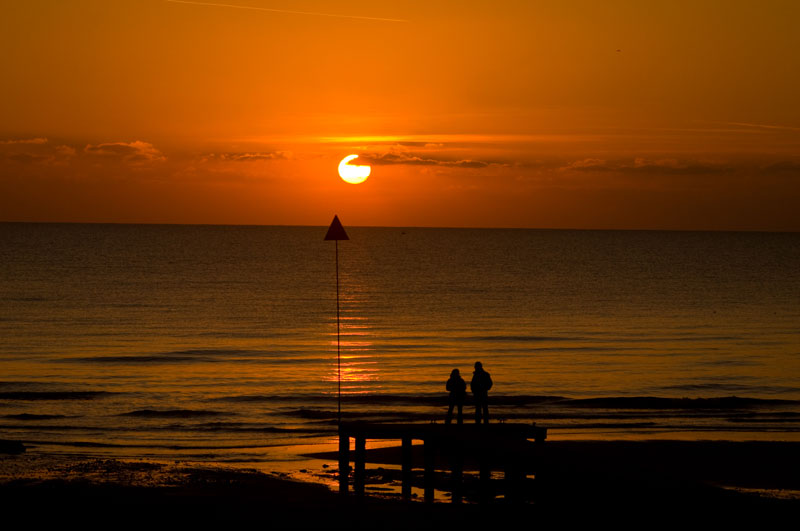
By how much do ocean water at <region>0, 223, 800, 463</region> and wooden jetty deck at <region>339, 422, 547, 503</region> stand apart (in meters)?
7.14

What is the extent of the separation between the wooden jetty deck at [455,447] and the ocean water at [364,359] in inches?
281

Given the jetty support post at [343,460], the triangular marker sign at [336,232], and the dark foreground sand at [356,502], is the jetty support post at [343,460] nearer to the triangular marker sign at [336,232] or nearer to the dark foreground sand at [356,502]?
the dark foreground sand at [356,502]

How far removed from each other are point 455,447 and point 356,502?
222 cm

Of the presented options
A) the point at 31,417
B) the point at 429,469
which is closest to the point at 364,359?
the point at 31,417

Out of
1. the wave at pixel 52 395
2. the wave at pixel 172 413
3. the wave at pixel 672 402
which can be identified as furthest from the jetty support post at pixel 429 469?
the wave at pixel 52 395

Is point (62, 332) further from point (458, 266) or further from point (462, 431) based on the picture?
point (458, 266)

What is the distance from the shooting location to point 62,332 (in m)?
58.3

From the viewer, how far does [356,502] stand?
17.1 m

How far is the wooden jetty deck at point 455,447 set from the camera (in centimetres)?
1725

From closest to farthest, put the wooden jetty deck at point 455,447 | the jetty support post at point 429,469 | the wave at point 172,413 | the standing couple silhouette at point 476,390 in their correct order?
the wooden jetty deck at point 455,447, the jetty support post at point 429,469, the standing couple silhouette at point 476,390, the wave at point 172,413

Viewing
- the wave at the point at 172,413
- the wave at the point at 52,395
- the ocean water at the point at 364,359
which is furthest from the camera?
the wave at the point at 52,395

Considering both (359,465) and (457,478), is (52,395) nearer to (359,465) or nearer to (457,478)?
(359,465)

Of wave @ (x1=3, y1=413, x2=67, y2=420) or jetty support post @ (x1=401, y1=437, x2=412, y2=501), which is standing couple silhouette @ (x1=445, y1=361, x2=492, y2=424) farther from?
wave @ (x1=3, y1=413, x2=67, y2=420)

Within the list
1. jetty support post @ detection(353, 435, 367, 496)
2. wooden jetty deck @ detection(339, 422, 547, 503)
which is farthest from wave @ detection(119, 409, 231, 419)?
jetty support post @ detection(353, 435, 367, 496)
